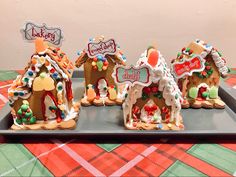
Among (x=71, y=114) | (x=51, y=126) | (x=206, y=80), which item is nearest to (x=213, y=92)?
(x=206, y=80)

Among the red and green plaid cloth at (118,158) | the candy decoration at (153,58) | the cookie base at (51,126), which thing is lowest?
the red and green plaid cloth at (118,158)

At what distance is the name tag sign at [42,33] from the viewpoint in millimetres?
1154

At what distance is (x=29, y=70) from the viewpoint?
42.8 inches

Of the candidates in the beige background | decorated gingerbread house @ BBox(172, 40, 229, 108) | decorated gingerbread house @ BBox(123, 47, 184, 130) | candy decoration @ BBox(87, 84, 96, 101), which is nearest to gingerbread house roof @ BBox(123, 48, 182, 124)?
decorated gingerbread house @ BBox(123, 47, 184, 130)

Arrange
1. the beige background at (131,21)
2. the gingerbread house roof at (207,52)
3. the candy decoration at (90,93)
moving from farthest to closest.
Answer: the beige background at (131,21)
the candy decoration at (90,93)
the gingerbread house roof at (207,52)

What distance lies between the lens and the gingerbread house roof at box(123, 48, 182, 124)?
1046 mm

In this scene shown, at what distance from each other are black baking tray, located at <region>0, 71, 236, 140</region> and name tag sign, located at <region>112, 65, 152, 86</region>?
0.20 metres

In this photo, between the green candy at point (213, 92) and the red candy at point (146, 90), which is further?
the green candy at point (213, 92)

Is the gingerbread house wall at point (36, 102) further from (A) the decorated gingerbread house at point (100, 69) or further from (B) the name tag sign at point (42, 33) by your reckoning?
(A) the decorated gingerbread house at point (100, 69)

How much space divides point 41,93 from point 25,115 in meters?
0.12

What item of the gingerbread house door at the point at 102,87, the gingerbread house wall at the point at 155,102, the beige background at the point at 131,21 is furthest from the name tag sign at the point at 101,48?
the beige background at the point at 131,21

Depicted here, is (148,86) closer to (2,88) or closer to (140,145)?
(140,145)

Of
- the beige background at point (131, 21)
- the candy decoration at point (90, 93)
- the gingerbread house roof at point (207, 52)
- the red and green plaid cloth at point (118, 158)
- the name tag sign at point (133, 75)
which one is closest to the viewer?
the red and green plaid cloth at point (118, 158)

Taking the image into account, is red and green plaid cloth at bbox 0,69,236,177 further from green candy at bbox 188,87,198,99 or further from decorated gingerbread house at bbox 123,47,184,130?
green candy at bbox 188,87,198,99
